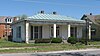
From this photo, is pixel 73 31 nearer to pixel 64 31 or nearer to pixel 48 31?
pixel 64 31

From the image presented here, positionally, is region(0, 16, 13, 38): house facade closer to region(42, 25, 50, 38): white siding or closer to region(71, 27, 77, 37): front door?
region(71, 27, 77, 37): front door

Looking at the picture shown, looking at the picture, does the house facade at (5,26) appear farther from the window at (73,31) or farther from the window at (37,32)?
the window at (37,32)

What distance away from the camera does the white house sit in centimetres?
4131

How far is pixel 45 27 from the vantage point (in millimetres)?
43688

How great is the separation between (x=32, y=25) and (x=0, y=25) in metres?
48.1

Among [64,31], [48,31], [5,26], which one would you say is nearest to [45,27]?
[48,31]

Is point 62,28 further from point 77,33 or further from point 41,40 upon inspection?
point 41,40

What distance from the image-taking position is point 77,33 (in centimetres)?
4638

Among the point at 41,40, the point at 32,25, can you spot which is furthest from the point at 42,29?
the point at 41,40

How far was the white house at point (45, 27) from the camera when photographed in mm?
41312

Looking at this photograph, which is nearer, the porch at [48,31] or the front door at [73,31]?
the porch at [48,31]

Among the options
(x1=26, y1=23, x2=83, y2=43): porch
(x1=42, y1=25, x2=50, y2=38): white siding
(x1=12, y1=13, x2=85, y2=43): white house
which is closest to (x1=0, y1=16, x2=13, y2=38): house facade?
(x1=12, y1=13, x2=85, y2=43): white house

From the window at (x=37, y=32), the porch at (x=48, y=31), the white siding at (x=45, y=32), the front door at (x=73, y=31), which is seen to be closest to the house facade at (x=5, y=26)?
the front door at (x=73, y=31)

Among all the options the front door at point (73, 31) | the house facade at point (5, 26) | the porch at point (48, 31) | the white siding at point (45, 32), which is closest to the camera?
the porch at point (48, 31)
